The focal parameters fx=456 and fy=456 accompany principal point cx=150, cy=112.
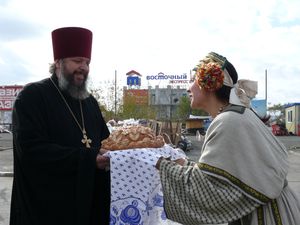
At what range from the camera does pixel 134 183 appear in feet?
9.29

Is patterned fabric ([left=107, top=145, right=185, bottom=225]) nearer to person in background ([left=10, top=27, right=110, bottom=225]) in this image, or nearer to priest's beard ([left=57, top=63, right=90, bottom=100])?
A: person in background ([left=10, top=27, right=110, bottom=225])

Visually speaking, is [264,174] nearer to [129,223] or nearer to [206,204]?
[206,204]

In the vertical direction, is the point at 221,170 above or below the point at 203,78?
below

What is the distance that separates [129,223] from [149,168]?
18.4 inches

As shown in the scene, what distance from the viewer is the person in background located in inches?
119

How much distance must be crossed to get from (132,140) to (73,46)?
1.05 metres

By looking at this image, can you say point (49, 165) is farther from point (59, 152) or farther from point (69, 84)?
point (69, 84)

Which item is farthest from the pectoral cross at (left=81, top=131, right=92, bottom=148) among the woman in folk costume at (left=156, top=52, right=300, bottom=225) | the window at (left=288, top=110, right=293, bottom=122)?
the window at (left=288, top=110, right=293, bottom=122)

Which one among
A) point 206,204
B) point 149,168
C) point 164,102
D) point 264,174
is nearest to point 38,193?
point 149,168

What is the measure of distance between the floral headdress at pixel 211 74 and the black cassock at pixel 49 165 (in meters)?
0.88

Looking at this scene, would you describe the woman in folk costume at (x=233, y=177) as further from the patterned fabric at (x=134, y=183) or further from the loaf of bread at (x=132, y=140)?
the loaf of bread at (x=132, y=140)

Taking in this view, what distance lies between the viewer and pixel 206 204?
244 centimetres

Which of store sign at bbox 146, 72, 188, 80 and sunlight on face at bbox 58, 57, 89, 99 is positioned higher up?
store sign at bbox 146, 72, 188, 80

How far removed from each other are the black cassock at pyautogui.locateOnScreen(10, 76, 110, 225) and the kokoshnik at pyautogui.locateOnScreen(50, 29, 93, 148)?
0.06 m
